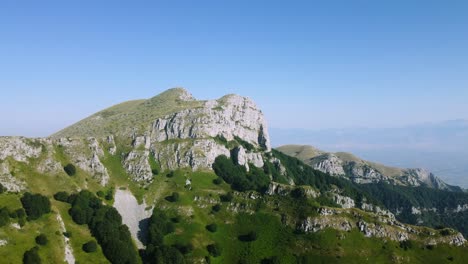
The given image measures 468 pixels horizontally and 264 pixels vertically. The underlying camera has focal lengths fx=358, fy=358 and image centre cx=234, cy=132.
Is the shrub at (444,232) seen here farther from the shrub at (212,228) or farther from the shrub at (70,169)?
the shrub at (70,169)

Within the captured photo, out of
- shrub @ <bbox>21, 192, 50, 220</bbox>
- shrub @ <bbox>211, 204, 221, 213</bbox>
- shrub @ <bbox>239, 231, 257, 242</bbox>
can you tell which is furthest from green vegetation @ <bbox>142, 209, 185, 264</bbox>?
shrub @ <bbox>21, 192, 50, 220</bbox>

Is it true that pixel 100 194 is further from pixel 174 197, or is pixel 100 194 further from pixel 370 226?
pixel 370 226

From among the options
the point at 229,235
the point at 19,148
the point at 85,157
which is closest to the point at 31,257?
the point at 19,148

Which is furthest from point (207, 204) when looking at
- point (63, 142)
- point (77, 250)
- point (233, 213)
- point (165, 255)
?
point (63, 142)

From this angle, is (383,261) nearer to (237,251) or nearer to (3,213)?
(237,251)

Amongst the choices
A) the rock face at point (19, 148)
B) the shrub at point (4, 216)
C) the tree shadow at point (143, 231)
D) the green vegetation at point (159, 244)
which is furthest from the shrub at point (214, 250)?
the rock face at point (19, 148)

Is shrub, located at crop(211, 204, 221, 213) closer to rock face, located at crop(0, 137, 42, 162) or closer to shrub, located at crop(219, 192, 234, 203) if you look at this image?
shrub, located at crop(219, 192, 234, 203)

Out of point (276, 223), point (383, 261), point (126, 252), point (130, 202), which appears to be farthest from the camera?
point (130, 202)
